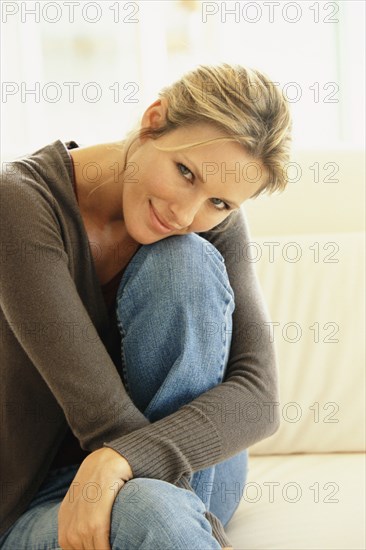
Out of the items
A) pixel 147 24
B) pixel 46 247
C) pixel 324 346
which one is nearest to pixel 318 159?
pixel 324 346

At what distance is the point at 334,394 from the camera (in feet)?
5.05

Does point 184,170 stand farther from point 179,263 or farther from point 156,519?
point 156,519

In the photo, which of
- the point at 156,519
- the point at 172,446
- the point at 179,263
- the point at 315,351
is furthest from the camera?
the point at 315,351

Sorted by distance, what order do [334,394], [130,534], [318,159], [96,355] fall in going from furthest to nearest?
1. [318,159]
2. [334,394]
3. [96,355]
4. [130,534]

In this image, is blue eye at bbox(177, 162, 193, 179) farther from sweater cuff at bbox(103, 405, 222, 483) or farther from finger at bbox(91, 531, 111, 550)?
finger at bbox(91, 531, 111, 550)

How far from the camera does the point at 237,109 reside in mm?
1052

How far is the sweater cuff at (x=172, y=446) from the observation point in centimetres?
96

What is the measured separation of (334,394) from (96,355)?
0.67 m

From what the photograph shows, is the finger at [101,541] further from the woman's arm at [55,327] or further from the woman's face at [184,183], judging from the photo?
the woman's face at [184,183]

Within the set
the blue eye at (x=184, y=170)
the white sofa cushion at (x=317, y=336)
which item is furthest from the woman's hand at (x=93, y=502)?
the white sofa cushion at (x=317, y=336)

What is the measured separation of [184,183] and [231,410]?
309 millimetres

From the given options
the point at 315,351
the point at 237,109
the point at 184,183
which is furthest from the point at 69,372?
the point at 315,351

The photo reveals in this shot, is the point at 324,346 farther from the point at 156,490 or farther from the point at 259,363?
the point at 156,490

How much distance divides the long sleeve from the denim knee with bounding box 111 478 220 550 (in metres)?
0.06
